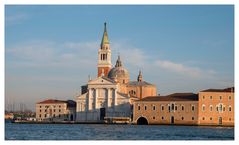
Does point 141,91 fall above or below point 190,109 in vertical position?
above

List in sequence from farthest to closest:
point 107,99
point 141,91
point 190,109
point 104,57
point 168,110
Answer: point 104,57, point 141,91, point 107,99, point 168,110, point 190,109

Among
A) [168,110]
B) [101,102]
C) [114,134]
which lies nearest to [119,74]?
[101,102]

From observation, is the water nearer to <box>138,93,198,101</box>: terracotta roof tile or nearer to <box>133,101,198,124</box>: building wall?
<box>133,101,198,124</box>: building wall

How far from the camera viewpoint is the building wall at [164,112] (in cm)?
4053

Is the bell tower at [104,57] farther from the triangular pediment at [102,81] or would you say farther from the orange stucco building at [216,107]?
the orange stucco building at [216,107]

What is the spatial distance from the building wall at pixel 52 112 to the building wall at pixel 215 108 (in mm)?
13750

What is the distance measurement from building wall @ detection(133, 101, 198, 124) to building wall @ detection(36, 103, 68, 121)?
9.25m

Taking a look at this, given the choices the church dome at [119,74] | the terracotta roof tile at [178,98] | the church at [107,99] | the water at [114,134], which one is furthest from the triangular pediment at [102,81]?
the water at [114,134]

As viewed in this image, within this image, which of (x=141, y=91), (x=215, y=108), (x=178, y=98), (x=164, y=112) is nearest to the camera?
(x=215, y=108)

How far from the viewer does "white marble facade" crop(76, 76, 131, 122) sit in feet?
146

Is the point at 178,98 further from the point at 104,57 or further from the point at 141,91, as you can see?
the point at 104,57

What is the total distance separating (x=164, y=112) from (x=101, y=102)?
6284mm

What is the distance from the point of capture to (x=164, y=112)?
41375mm

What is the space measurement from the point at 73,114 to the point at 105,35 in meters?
7.87
